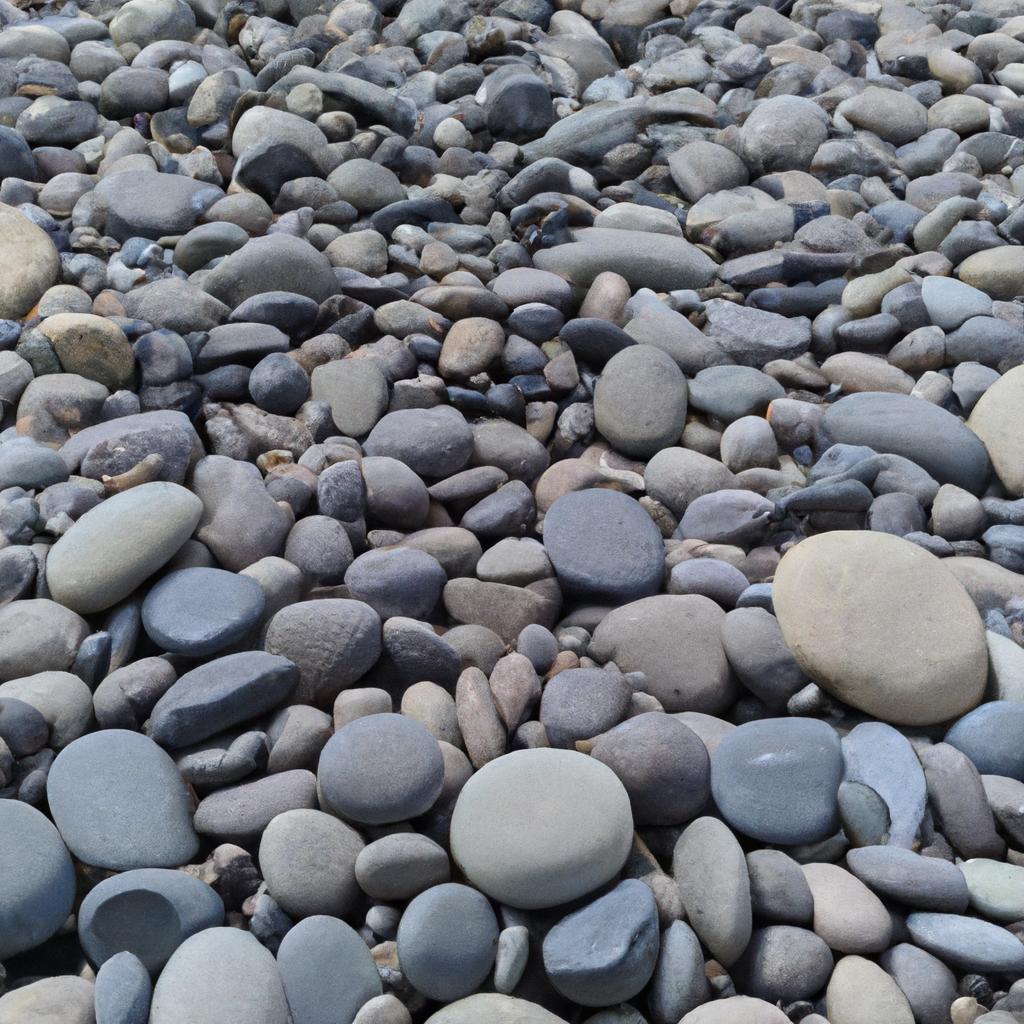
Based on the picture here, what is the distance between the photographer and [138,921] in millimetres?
1432

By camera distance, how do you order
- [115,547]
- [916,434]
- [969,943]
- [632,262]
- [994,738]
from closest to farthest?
[969,943] < [994,738] < [115,547] < [916,434] < [632,262]

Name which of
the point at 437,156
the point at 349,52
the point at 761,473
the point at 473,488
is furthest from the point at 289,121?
the point at 761,473

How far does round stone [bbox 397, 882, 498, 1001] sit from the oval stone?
0.77 m

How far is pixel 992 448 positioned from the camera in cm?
233

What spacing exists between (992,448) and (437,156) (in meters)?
1.91

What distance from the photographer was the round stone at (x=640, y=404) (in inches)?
93.9

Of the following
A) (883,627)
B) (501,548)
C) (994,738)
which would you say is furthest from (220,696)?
(994,738)

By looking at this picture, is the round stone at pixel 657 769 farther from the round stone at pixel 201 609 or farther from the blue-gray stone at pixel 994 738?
the round stone at pixel 201 609

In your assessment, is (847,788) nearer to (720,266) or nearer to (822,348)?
(822,348)

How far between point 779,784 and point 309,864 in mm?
689

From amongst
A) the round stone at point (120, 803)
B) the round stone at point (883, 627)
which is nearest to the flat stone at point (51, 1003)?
the round stone at point (120, 803)

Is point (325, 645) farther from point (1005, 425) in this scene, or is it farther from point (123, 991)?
point (1005, 425)

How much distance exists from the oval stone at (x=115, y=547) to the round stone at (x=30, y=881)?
41cm

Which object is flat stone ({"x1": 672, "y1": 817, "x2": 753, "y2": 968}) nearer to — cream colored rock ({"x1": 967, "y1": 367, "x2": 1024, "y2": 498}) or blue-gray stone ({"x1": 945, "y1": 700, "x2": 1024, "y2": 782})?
blue-gray stone ({"x1": 945, "y1": 700, "x2": 1024, "y2": 782})
